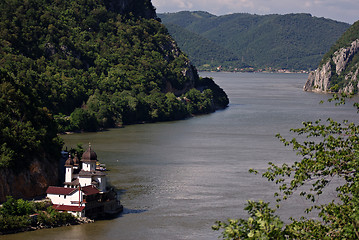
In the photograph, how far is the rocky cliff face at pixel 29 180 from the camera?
135ft

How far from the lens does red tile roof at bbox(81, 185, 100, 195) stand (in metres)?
40.8

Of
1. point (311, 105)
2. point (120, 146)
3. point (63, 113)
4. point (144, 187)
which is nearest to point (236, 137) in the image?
point (120, 146)

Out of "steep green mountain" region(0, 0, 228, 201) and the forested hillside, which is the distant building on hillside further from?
"steep green mountain" region(0, 0, 228, 201)

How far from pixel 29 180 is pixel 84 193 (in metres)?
4.39

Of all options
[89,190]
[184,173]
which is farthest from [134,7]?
[89,190]

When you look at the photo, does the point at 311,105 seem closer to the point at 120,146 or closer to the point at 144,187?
the point at 120,146

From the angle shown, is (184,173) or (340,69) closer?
(184,173)

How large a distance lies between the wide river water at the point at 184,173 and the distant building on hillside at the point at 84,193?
100 cm

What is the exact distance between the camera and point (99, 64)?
110 meters

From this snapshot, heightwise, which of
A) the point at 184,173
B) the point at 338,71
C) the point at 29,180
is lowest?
the point at 184,173

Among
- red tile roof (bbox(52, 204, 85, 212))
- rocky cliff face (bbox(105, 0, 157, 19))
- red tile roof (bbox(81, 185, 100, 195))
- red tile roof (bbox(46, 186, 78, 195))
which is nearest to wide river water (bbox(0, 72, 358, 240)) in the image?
red tile roof (bbox(52, 204, 85, 212))

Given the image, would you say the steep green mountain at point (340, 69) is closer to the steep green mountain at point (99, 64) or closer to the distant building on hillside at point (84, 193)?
the steep green mountain at point (99, 64)

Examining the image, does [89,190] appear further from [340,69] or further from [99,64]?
[340,69]

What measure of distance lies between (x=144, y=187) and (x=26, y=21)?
60684 mm
